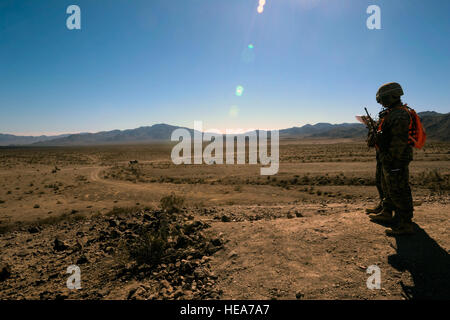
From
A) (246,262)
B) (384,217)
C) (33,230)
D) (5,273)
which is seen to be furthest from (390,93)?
(33,230)

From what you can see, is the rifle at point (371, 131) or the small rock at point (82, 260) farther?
the small rock at point (82, 260)

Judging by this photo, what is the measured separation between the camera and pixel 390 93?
418cm

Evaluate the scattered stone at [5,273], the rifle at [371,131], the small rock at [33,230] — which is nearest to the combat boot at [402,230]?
the rifle at [371,131]

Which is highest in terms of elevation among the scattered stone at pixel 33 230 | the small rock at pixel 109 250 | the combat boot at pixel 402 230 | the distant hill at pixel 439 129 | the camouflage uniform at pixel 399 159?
the distant hill at pixel 439 129

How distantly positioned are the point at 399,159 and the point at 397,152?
140mm

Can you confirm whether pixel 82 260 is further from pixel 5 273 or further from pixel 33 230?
pixel 33 230

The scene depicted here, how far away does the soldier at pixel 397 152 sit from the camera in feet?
13.0

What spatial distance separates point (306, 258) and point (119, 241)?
14.9 ft

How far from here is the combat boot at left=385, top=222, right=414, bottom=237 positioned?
12.9 ft

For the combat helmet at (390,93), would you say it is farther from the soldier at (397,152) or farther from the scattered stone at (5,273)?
the scattered stone at (5,273)

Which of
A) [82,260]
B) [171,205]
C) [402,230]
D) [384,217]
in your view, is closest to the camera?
[402,230]

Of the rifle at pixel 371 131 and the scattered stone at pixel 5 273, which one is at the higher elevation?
the rifle at pixel 371 131

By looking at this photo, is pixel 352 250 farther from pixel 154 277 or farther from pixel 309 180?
pixel 309 180
